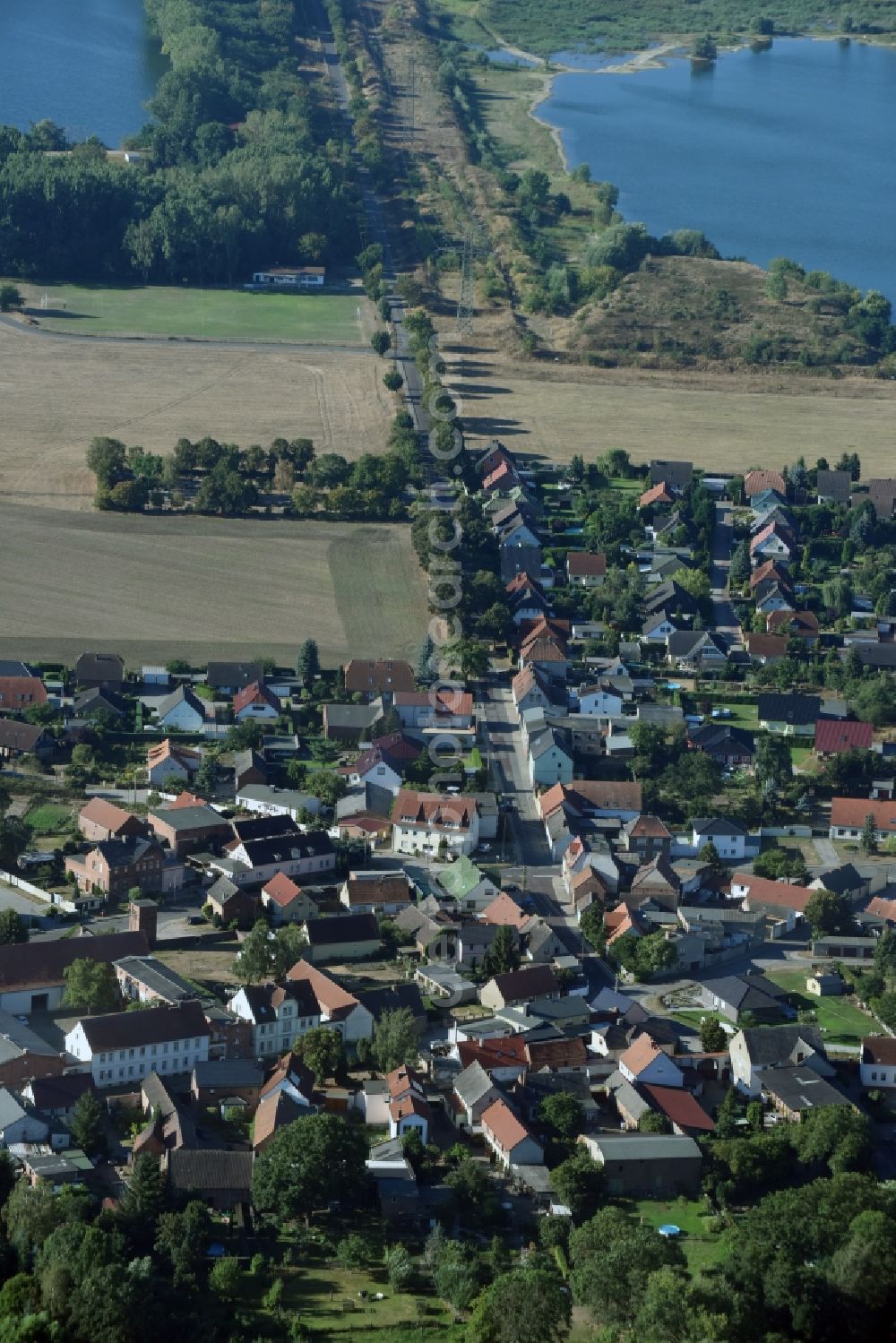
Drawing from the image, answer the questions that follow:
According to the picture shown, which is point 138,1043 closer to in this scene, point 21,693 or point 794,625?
point 21,693

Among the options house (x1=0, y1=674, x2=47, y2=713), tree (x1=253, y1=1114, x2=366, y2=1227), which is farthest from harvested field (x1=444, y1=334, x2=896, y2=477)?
tree (x1=253, y1=1114, x2=366, y2=1227)

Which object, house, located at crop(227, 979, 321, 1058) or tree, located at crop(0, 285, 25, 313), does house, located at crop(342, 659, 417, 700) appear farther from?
tree, located at crop(0, 285, 25, 313)

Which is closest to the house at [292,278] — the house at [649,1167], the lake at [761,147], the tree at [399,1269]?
the lake at [761,147]

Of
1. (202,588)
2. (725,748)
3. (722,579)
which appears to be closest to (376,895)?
(725,748)

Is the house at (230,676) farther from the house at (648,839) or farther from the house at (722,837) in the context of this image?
the house at (722,837)

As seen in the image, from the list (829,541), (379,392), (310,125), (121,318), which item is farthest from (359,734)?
(310,125)
